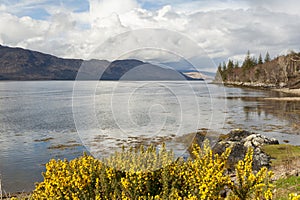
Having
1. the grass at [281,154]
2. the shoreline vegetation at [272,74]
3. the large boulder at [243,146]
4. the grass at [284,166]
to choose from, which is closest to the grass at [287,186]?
the grass at [284,166]

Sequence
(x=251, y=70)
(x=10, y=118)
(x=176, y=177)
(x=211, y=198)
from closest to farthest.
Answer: (x=211, y=198)
(x=176, y=177)
(x=10, y=118)
(x=251, y=70)

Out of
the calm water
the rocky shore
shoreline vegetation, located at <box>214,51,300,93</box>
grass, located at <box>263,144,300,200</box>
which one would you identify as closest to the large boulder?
the rocky shore

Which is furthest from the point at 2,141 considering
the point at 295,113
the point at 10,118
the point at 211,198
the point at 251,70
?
the point at 251,70

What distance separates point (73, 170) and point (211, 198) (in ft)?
9.51

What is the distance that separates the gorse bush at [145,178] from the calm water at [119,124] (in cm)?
122

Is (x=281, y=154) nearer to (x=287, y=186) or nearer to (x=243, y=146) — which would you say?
(x=243, y=146)

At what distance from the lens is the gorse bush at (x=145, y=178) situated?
5234mm

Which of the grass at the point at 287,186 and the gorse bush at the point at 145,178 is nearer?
the gorse bush at the point at 145,178

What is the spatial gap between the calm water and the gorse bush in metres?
1.22

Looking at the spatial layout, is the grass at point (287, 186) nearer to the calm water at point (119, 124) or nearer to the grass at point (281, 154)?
the calm water at point (119, 124)

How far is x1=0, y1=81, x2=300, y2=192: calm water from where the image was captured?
356 inches

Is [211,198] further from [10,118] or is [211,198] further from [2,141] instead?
[10,118]

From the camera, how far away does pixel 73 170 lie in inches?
233

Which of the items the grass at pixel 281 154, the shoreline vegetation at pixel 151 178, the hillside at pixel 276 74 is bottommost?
the grass at pixel 281 154
